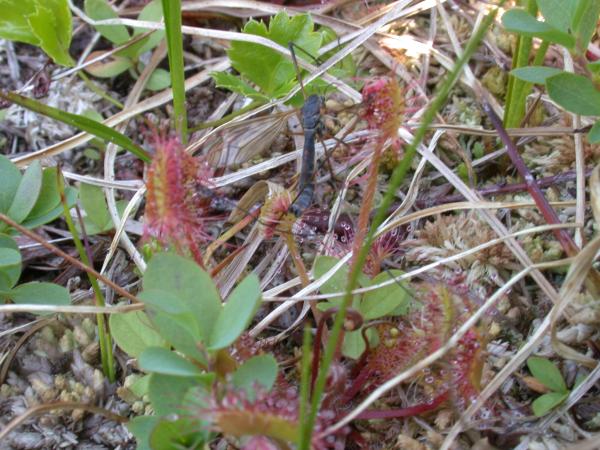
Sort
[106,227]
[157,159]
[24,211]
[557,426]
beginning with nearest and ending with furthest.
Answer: [157,159] < [557,426] < [24,211] < [106,227]

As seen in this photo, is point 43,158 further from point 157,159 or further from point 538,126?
point 538,126

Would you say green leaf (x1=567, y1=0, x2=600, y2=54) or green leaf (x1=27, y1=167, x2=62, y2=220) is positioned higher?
green leaf (x1=567, y1=0, x2=600, y2=54)

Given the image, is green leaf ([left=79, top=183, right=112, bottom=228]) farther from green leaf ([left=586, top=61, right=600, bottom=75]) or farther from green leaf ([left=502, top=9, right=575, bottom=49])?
green leaf ([left=586, top=61, right=600, bottom=75])

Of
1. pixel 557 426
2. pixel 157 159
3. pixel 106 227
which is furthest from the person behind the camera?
pixel 106 227

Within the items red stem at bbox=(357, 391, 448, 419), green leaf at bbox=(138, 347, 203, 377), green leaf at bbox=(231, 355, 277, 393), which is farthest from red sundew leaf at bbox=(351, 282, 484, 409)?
green leaf at bbox=(138, 347, 203, 377)

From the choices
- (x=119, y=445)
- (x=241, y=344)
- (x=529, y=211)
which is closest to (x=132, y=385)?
(x=119, y=445)

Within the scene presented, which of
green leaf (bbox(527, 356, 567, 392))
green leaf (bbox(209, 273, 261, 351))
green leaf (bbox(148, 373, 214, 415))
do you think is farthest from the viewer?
green leaf (bbox(527, 356, 567, 392))
